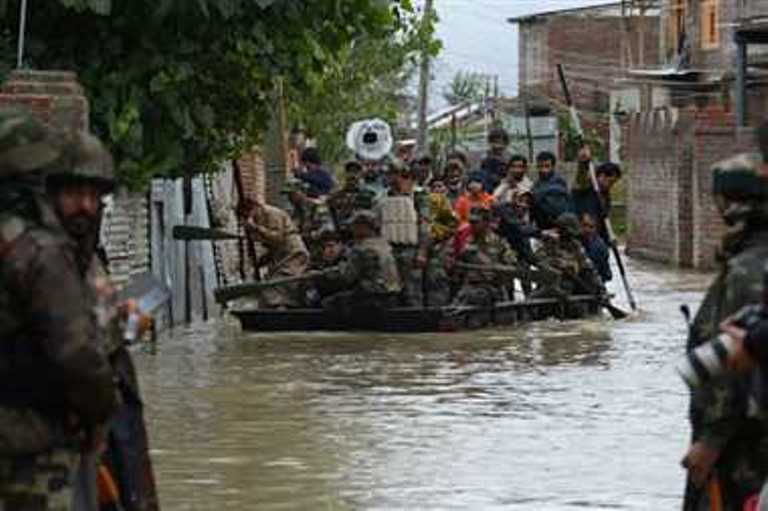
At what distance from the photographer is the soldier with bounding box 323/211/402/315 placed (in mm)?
21766

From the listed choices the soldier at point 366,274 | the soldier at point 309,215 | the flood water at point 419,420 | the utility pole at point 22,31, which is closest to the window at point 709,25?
the soldier at point 309,215

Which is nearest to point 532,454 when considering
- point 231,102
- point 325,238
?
point 231,102

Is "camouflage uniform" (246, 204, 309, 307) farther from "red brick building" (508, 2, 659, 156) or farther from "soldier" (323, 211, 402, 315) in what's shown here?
"red brick building" (508, 2, 659, 156)

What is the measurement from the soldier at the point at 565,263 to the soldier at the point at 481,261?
562 mm

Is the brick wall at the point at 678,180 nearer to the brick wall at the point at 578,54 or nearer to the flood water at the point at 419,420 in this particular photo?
the flood water at the point at 419,420

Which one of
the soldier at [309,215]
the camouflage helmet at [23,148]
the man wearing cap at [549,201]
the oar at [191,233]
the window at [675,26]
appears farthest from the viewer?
the window at [675,26]

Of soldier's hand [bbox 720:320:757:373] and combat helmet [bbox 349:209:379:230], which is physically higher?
soldier's hand [bbox 720:320:757:373]

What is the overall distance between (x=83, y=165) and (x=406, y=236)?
15.3 meters

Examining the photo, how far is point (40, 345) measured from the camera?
270 inches

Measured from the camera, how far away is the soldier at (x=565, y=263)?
79.4 feet

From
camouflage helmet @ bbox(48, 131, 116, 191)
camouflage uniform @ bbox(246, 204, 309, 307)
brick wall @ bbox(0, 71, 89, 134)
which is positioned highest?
brick wall @ bbox(0, 71, 89, 134)

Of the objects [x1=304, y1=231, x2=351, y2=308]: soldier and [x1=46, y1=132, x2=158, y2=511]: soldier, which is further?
[x1=304, y1=231, x2=351, y2=308]: soldier

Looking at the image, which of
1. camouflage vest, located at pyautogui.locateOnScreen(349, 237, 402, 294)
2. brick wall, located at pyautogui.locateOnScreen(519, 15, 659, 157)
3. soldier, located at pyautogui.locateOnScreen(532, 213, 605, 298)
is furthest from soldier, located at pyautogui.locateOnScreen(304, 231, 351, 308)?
brick wall, located at pyautogui.locateOnScreen(519, 15, 659, 157)

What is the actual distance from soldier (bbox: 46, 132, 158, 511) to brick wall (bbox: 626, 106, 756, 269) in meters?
27.1
